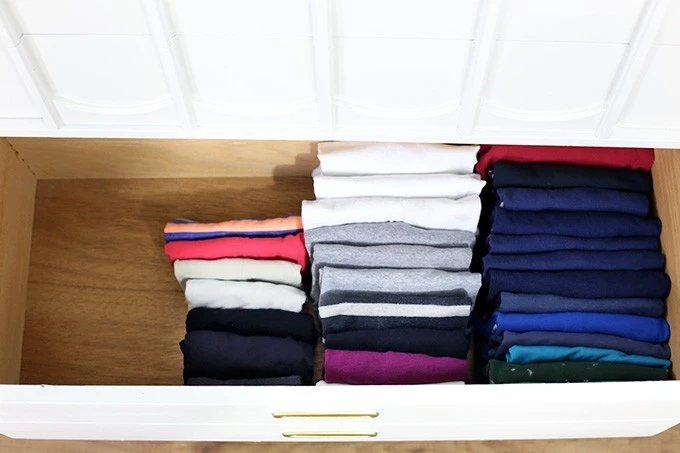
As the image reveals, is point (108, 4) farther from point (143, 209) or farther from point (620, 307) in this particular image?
point (620, 307)

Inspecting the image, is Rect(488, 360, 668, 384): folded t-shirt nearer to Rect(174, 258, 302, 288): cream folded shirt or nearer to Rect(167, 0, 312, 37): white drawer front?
Rect(174, 258, 302, 288): cream folded shirt

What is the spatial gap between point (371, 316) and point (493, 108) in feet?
1.20

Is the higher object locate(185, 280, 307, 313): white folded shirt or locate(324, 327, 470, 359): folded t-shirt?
locate(185, 280, 307, 313): white folded shirt

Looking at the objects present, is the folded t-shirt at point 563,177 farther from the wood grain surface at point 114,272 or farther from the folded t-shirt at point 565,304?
the wood grain surface at point 114,272

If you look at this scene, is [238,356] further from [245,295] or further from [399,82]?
[399,82]

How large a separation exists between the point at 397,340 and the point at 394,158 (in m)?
0.29

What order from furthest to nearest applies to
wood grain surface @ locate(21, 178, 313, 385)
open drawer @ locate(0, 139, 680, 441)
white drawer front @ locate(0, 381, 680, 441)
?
wood grain surface @ locate(21, 178, 313, 385) < open drawer @ locate(0, 139, 680, 441) < white drawer front @ locate(0, 381, 680, 441)

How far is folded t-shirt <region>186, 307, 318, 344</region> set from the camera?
1.31 meters

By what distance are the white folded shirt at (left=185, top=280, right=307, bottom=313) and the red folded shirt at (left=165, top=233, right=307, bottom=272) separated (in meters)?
0.05

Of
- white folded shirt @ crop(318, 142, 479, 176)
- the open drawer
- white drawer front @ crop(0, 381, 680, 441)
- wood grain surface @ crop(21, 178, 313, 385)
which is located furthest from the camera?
wood grain surface @ crop(21, 178, 313, 385)

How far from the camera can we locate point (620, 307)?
1.30m

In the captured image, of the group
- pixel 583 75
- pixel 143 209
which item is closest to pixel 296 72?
pixel 583 75

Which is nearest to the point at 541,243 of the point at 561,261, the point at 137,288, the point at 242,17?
the point at 561,261

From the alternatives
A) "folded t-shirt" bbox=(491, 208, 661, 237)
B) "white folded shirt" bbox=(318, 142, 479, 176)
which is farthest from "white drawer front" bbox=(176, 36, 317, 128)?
"folded t-shirt" bbox=(491, 208, 661, 237)
